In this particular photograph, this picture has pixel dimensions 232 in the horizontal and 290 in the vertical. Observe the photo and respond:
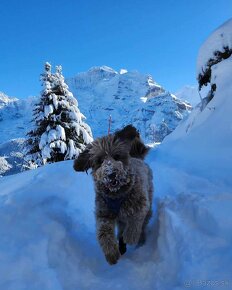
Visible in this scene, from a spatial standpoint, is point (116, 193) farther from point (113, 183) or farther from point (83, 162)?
point (83, 162)

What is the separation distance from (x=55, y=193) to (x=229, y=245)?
480 centimetres

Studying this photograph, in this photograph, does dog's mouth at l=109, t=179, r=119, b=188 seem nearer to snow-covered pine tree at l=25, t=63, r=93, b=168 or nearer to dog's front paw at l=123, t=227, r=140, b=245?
dog's front paw at l=123, t=227, r=140, b=245

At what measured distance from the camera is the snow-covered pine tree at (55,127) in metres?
23.1

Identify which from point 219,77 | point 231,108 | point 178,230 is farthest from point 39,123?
point 178,230

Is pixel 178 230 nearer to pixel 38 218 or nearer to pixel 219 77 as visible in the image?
pixel 38 218

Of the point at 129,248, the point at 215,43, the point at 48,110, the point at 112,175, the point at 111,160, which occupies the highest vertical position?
the point at 48,110

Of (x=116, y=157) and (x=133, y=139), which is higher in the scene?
(x=133, y=139)

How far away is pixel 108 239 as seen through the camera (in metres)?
5.54

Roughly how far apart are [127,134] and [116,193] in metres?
1.17

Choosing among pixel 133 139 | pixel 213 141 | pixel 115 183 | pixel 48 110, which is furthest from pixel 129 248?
pixel 48 110

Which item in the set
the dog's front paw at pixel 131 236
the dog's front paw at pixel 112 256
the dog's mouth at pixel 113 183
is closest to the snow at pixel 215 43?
the dog's mouth at pixel 113 183

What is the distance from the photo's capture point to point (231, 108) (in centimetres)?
998

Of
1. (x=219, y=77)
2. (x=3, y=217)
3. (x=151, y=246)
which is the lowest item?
(x=151, y=246)

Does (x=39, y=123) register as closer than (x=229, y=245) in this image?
No
